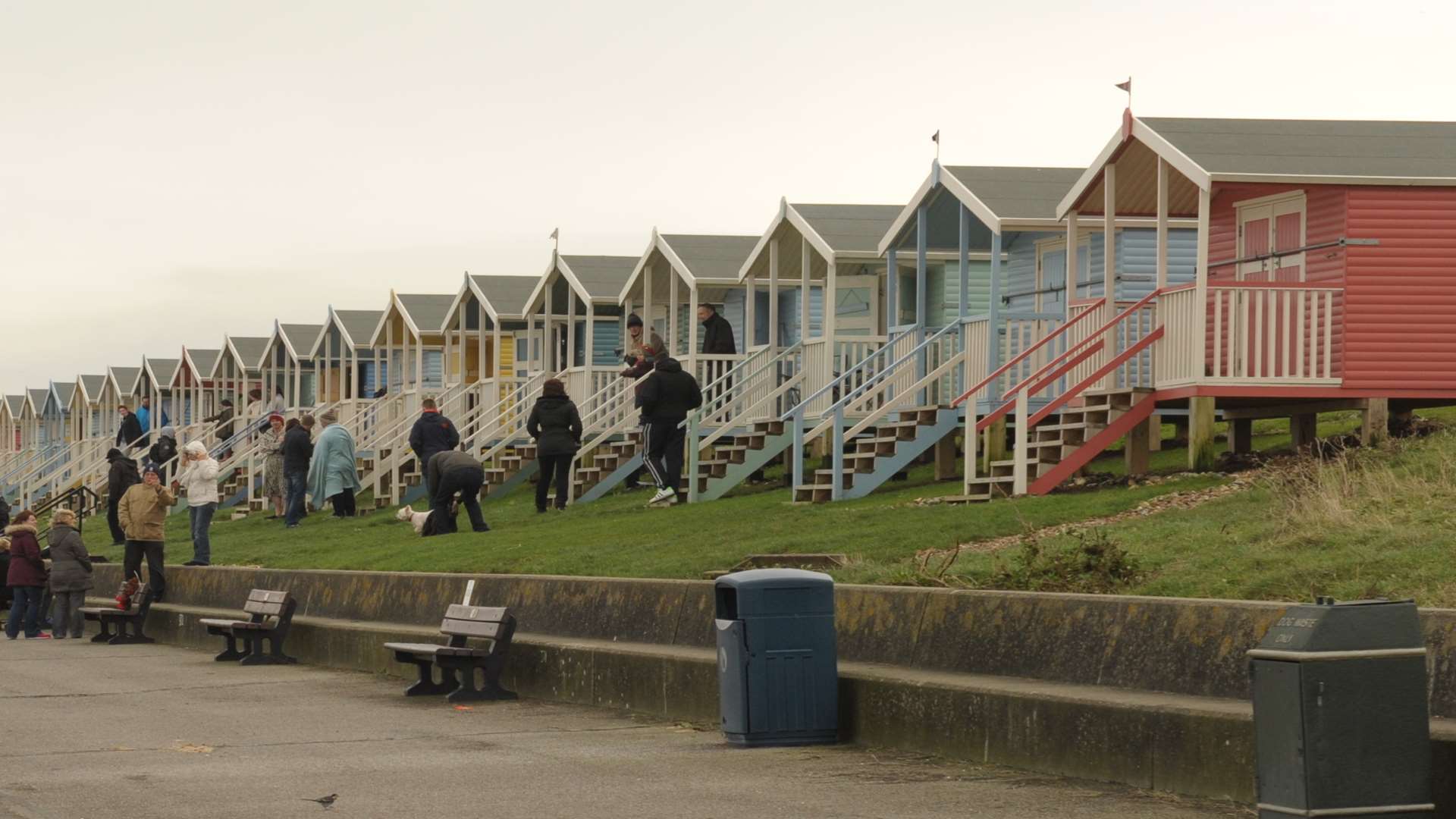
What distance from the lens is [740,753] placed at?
10.9 m

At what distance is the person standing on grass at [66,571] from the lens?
22.7 meters

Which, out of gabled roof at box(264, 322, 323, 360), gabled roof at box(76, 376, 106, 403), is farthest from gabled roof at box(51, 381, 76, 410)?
gabled roof at box(264, 322, 323, 360)

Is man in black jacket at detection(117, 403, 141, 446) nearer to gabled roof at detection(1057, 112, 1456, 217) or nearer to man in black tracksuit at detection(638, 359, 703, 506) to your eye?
man in black tracksuit at detection(638, 359, 703, 506)

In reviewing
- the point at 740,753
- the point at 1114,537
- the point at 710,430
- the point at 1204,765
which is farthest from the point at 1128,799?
the point at 710,430

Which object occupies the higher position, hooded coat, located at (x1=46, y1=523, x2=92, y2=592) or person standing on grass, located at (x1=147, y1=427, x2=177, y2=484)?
person standing on grass, located at (x1=147, y1=427, x2=177, y2=484)

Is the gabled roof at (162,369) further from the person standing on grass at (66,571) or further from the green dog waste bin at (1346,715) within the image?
the green dog waste bin at (1346,715)

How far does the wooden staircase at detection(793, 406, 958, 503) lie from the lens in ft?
77.2

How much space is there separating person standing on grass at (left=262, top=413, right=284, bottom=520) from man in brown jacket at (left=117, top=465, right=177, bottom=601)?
35.5 feet

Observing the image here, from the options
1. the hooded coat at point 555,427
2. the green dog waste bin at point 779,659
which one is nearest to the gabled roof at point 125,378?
the hooded coat at point 555,427

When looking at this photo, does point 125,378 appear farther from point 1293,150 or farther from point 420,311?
point 1293,150

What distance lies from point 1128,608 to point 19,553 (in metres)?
15.9

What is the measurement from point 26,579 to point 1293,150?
547 inches

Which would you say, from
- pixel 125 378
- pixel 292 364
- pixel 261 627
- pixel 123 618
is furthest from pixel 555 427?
pixel 125 378

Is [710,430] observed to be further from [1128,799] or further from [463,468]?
[1128,799]
